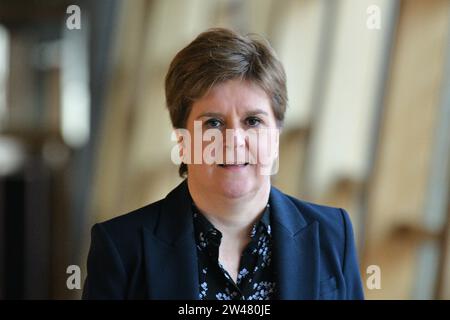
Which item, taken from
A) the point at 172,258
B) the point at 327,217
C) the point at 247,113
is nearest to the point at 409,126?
the point at 327,217

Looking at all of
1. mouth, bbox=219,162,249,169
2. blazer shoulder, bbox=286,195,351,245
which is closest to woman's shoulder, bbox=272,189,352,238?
blazer shoulder, bbox=286,195,351,245

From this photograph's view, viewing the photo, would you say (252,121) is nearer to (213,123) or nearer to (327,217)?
(213,123)

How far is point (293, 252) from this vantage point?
787 mm

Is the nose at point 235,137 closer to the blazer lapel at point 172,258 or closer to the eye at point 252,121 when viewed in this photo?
the eye at point 252,121

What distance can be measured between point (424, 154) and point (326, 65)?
23cm

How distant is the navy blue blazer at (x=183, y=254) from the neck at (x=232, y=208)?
18mm

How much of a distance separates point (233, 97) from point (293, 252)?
8.9 inches

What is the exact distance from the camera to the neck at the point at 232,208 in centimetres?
78

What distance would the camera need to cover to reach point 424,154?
3.24ft

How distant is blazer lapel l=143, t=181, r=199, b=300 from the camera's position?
0.76m

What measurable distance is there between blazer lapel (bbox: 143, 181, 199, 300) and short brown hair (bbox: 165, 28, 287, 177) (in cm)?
14

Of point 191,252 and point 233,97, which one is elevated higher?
point 233,97
